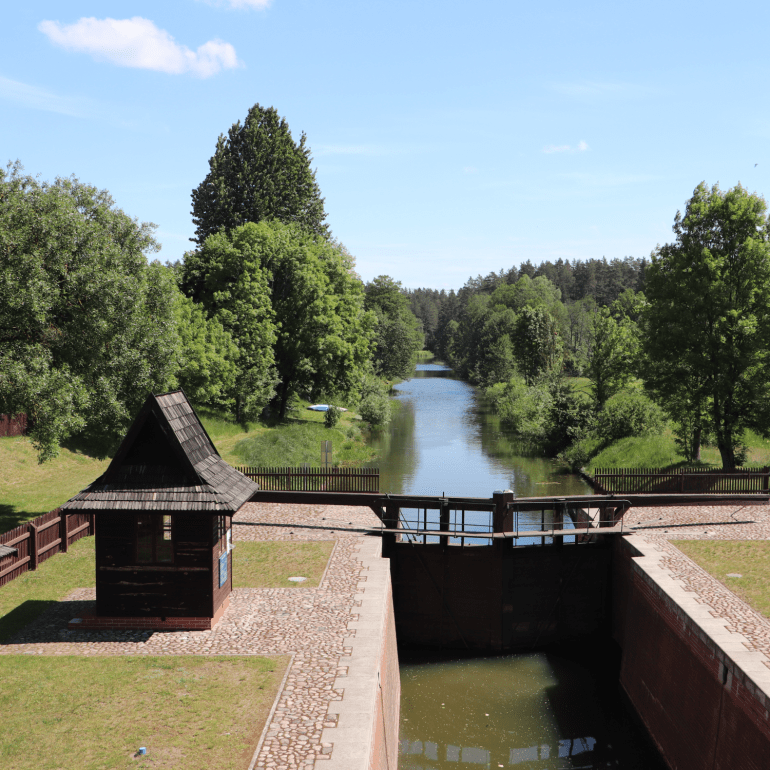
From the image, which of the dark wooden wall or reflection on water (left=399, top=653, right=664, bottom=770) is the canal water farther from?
the dark wooden wall

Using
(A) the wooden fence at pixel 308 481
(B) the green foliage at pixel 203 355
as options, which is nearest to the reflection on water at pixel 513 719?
(A) the wooden fence at pixel 308 481

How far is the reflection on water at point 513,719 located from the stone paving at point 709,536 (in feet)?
10.8

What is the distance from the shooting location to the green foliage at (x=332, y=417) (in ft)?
151

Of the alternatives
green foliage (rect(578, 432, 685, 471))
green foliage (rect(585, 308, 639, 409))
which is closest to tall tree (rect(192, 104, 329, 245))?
green foliage (rect(585, 308, 639, 409))

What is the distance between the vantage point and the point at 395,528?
67.7ft

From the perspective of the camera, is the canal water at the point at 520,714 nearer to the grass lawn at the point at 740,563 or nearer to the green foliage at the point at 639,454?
the grass lawn at the point at 740,563

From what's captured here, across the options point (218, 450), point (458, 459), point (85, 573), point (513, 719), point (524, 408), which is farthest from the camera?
point (524, 408)

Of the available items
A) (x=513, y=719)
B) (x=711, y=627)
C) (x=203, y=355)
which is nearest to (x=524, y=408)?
(x=203, y=355)

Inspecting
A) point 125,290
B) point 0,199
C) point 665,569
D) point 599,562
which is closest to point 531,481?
point 599,562

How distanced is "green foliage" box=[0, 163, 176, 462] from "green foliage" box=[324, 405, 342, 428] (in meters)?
22.5

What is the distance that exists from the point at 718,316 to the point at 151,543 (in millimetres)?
24596

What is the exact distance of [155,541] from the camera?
555 inches

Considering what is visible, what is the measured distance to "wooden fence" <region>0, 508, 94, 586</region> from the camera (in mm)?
16625

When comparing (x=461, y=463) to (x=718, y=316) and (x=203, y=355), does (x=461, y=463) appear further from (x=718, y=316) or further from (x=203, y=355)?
(x=718, y=316)
